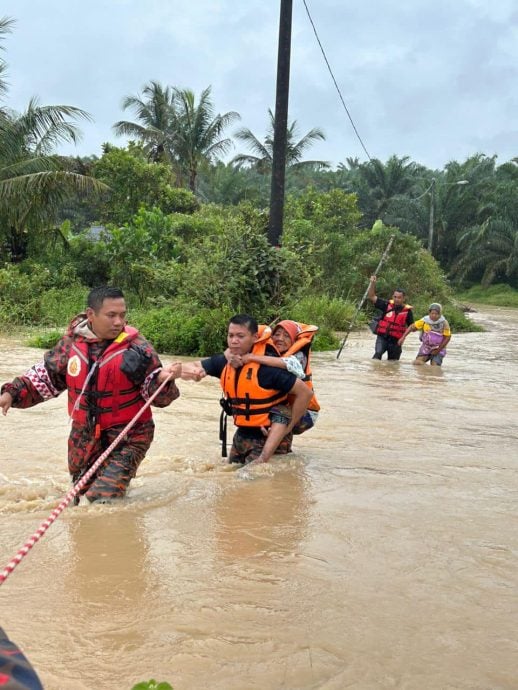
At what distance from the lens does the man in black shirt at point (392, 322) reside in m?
14.4

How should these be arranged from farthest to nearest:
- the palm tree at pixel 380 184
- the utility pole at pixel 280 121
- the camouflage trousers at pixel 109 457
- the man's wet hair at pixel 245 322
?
the palm tree at pixel 380 184 < the utility pole at pixel 280 121 < the man's wet hair at pixel 245 322 < the camouflage trousers at pixel 109 457

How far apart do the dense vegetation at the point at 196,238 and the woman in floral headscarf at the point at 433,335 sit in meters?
2.23

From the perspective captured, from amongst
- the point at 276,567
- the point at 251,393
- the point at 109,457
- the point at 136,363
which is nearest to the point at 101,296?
the point at 136,363

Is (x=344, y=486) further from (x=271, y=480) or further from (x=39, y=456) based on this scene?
(x=39, y=456)

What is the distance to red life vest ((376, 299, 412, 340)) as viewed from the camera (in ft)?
47.4

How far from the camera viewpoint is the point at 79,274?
2342 centimetres

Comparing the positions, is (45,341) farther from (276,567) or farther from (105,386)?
(276,567)

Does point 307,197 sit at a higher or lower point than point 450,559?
higher

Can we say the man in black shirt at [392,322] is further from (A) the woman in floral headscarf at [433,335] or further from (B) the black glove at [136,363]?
(B) the black glove at [136,363]

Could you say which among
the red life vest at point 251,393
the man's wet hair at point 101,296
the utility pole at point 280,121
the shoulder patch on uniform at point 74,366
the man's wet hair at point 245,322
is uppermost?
the utility pole at point 280,121

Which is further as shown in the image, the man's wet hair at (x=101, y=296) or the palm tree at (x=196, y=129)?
the palm tree at (x=196, y=129)

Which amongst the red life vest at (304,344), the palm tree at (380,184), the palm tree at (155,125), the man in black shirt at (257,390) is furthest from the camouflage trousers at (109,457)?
the palm tree at (380,184)

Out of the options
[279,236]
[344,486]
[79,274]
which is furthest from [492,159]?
[344,486]

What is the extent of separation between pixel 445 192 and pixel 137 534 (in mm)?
42429
